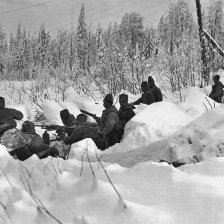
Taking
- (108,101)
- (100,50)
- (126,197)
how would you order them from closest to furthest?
1. (126,197)
2. (108,101)
3. (100,50)

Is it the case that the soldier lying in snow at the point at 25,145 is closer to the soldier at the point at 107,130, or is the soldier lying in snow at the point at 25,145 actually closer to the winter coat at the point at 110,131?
the soldier at the point at 107,130

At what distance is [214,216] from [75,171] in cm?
135

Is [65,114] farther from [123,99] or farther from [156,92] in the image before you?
[156,92]

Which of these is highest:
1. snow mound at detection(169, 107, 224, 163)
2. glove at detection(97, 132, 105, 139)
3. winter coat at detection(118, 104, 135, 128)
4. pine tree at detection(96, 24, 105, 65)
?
pine tree at detection(96, 24, 105, 65)

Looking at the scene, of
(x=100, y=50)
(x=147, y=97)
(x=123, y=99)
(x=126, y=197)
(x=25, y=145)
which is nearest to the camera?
(x=126, y=197)

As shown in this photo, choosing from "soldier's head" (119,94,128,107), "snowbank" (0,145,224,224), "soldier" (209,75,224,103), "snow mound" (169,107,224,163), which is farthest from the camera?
"soldier" (209,75,224,103)

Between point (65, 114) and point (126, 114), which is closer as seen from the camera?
point (126, 114)

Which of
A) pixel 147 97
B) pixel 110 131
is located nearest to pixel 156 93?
pixel 147 97

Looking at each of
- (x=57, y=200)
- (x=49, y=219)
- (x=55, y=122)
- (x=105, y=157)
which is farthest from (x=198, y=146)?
(x=55, y=122)

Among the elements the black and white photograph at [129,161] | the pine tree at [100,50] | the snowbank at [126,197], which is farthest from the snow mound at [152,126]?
the pine tree at [100,50]

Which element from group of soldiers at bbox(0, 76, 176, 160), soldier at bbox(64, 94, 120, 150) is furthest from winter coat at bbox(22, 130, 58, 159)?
soldier at bbox(64, 94, 120, 150)

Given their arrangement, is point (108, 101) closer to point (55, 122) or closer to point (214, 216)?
point (55, 122)

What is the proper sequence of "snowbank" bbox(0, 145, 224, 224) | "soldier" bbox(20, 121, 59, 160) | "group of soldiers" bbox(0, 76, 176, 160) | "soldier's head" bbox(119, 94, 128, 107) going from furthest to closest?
1. "soldier's head" bbox(119, 94, 128, 107)
2. "group of soldiers" bbox(0, 76, 176, 160)
3. "soldier" bbox(20, 121, 59, 160)
4. "snowbank" bbox(0, 145, 224, 224)

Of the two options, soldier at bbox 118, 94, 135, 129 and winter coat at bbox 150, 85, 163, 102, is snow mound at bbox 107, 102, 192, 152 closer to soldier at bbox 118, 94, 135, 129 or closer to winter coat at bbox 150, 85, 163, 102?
soldier at bbox 118, 94, 135, 129
